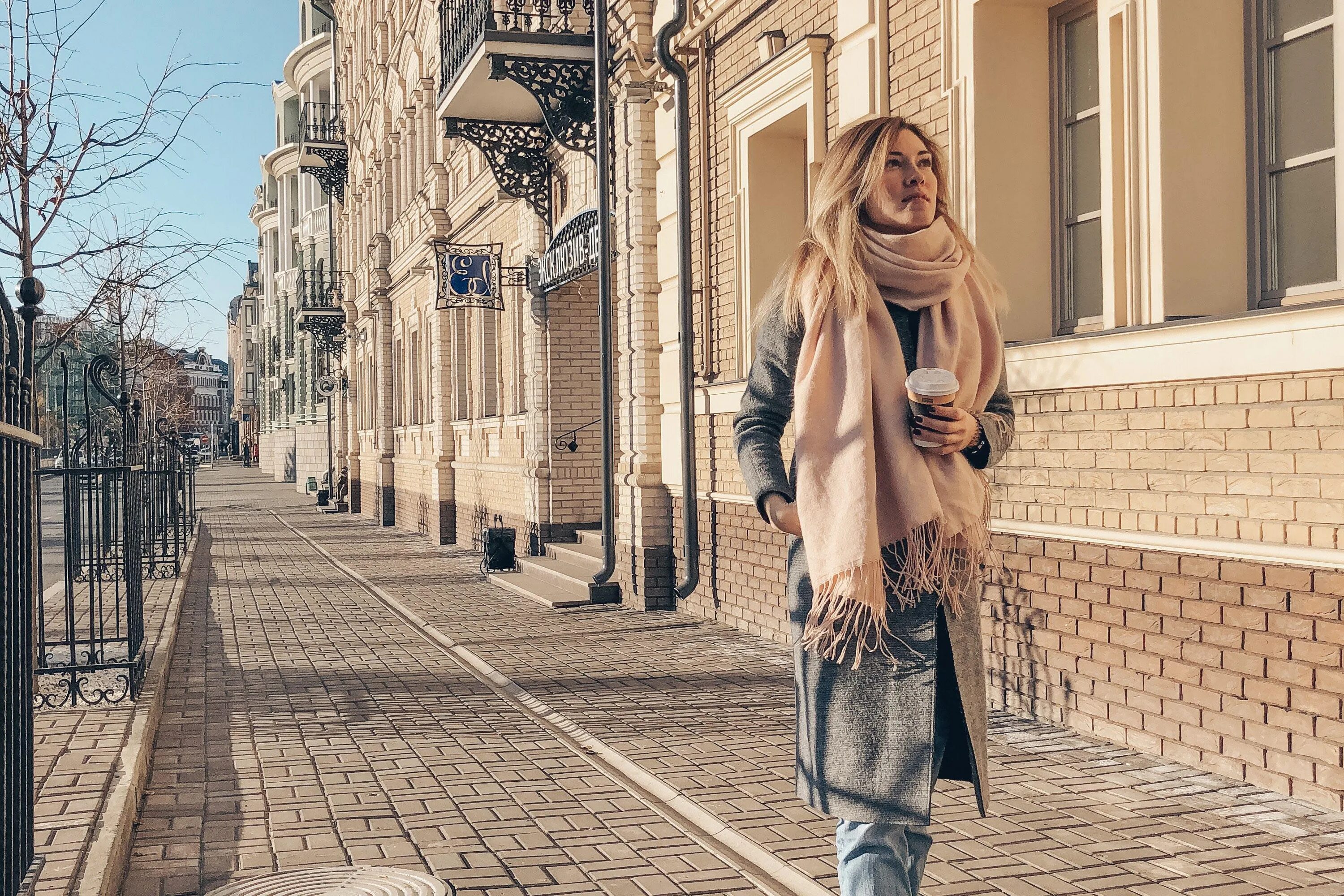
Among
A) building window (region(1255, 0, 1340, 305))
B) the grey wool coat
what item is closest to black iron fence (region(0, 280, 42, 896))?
the grey wool coat

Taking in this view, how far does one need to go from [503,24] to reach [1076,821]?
11.0 metres

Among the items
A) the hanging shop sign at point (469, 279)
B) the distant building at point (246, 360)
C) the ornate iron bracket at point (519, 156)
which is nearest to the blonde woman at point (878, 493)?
the ornate iron bracket at point (519, 156)

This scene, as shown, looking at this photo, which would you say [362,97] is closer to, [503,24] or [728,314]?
[503,24]

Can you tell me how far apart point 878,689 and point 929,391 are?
24.3 inches

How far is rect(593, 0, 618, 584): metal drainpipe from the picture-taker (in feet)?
38.4

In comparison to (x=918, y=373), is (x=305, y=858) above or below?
below

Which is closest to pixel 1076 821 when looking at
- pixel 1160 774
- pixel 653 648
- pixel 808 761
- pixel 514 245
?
pixel 1160 774

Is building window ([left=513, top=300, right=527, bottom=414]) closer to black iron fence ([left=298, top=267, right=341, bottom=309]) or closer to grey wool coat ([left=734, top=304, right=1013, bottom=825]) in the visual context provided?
grey wool coat ([left=734, top=304, right=1013, bottom=825])

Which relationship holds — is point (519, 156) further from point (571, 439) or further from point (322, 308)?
point (322, 308)

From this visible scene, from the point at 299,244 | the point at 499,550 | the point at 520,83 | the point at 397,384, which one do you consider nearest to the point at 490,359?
the point at 499,550

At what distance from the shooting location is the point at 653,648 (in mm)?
9258

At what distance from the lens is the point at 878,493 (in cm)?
276

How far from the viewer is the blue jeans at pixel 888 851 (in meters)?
2.74

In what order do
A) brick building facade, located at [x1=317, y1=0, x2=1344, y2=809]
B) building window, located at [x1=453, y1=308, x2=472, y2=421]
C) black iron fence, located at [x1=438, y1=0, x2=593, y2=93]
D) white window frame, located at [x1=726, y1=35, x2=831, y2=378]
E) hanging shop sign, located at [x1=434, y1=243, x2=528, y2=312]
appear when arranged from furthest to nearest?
building window, located at [x1=453, y1=308, x2=472, y2=421], hanging shop sign, located at [x1=434, y1=243, x2=528, y2=312], black iron fence, located at [x1=438, y1=0, x2=593, y2=93], white window frame, located at [x1=726, y1=35, x2=831, y2=378], brick building facade, located at [x1=317, y1=0, x2=1344, y2=809]
